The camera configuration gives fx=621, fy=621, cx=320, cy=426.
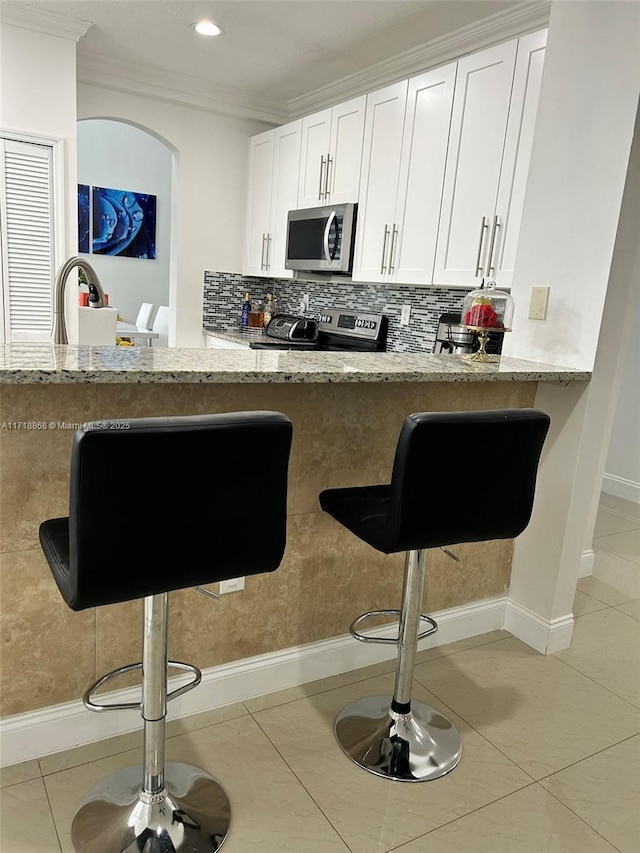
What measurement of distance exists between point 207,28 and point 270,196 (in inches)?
50.6

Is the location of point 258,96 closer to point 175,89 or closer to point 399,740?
point 175,89

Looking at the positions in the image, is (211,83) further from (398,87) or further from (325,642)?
(325,642)

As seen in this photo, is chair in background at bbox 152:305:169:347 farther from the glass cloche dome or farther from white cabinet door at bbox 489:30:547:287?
the glass cloche dome

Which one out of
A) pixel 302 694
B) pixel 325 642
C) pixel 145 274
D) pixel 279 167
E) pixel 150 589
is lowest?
pixel 302 694

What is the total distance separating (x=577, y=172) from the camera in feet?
6.80

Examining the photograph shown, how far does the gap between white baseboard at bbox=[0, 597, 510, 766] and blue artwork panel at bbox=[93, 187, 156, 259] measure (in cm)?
652

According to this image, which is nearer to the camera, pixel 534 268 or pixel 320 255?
pixel 534 268

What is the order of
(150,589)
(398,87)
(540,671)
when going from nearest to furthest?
(150,589) → (540,671) → (398,87)

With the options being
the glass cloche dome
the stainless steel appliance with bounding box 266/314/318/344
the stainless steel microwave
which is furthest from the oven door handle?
the glass cloche dome

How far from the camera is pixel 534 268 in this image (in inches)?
88.0

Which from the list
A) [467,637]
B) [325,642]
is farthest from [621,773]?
[325,642]

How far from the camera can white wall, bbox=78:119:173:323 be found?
7258mm

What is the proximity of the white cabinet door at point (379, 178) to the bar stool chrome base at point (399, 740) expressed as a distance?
7.56ft

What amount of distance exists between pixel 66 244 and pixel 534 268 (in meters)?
2.75
